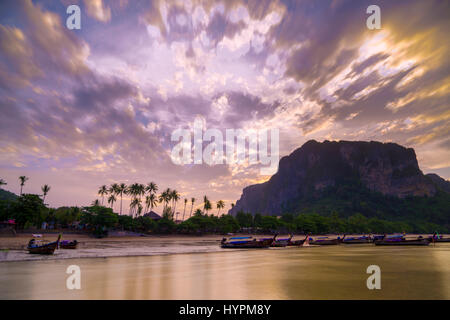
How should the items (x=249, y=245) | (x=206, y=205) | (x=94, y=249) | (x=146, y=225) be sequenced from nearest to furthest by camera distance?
(x=94, y=249) < (x=249, y=245) < (x=146, y=225) < (x=206, y=205)

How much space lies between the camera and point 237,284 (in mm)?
15117

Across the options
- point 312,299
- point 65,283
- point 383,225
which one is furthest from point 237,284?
point 383,225

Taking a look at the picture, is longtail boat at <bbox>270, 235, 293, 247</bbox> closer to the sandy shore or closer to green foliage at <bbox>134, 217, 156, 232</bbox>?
the sandy shore

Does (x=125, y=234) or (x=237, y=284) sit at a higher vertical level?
(x=237, y=284)

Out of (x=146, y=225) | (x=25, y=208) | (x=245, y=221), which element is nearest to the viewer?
(x=25, y=208)

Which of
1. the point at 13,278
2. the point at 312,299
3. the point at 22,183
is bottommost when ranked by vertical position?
the point at 13,278

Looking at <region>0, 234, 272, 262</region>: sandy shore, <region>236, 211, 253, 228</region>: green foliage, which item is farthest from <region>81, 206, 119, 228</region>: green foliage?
<region>236, 211, 253, 228</region>: green foliage

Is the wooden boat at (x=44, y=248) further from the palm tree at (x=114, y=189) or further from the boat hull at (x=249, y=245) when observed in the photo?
the palm tree at (x=114, y=189)

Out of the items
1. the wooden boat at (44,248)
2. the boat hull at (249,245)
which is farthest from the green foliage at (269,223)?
the wooden boat at (44,248)

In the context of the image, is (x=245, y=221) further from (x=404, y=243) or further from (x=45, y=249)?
(x=45, y=249)

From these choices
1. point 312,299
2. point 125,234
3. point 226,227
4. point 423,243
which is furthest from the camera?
point 226,227

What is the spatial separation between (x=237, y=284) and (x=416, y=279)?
41.4 ft

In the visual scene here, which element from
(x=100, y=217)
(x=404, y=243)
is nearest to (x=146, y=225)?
(x=100, y=217)
